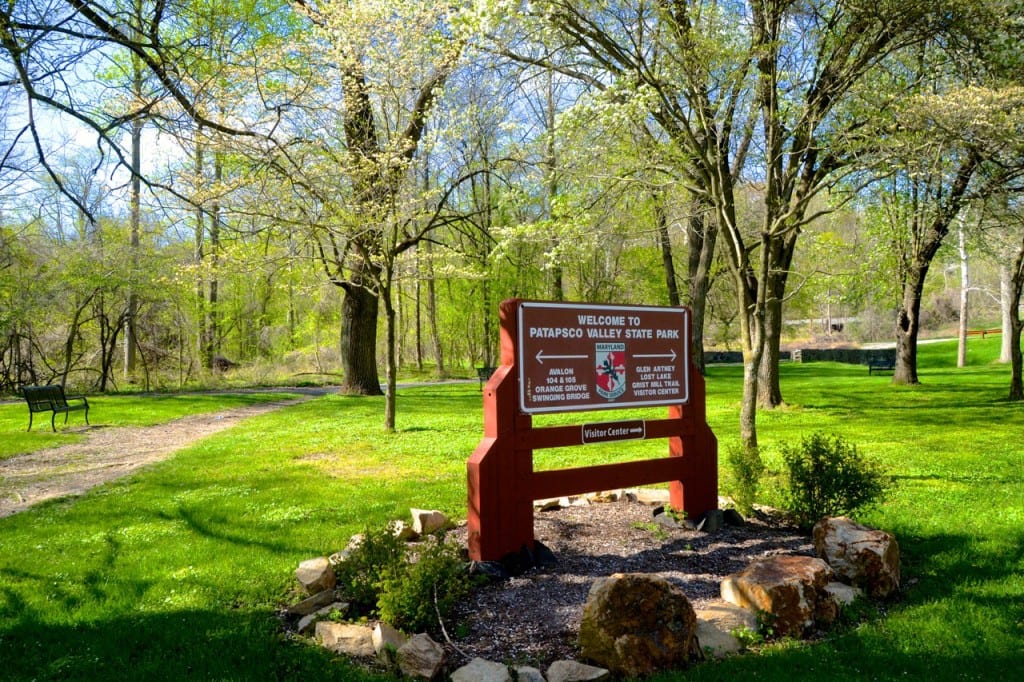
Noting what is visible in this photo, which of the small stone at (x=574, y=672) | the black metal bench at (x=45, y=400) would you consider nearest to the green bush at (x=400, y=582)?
the small stone at (x=574, y=672)

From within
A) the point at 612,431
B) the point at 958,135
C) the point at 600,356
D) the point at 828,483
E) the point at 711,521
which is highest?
the point at 958,135

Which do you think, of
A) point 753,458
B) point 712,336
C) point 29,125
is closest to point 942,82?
point 753,458

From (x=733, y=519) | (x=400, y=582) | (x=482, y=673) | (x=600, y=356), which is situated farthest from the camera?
(x=733, y=519)

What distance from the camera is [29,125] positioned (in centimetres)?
447

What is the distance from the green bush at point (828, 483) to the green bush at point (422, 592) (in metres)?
3.41

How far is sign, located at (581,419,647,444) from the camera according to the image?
18.4ft

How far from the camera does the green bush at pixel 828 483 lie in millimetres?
5805

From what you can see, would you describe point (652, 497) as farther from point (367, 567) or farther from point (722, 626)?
point (367, 567)

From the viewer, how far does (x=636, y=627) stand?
371cm

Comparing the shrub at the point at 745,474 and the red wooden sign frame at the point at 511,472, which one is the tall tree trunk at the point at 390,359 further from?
the shrub at the point at 745,474

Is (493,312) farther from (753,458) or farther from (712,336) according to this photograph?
(753,458)

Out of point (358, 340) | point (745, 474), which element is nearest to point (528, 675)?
point (745, 474)

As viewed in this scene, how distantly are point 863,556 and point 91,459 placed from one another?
1101 centimetres

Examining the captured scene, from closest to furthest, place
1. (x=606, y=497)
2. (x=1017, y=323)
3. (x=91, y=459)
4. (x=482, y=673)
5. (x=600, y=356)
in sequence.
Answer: (x=482, y=673), (x=600, y=356), (x=606, y=497), (x=91, y=459), (x=1017, y=323)
